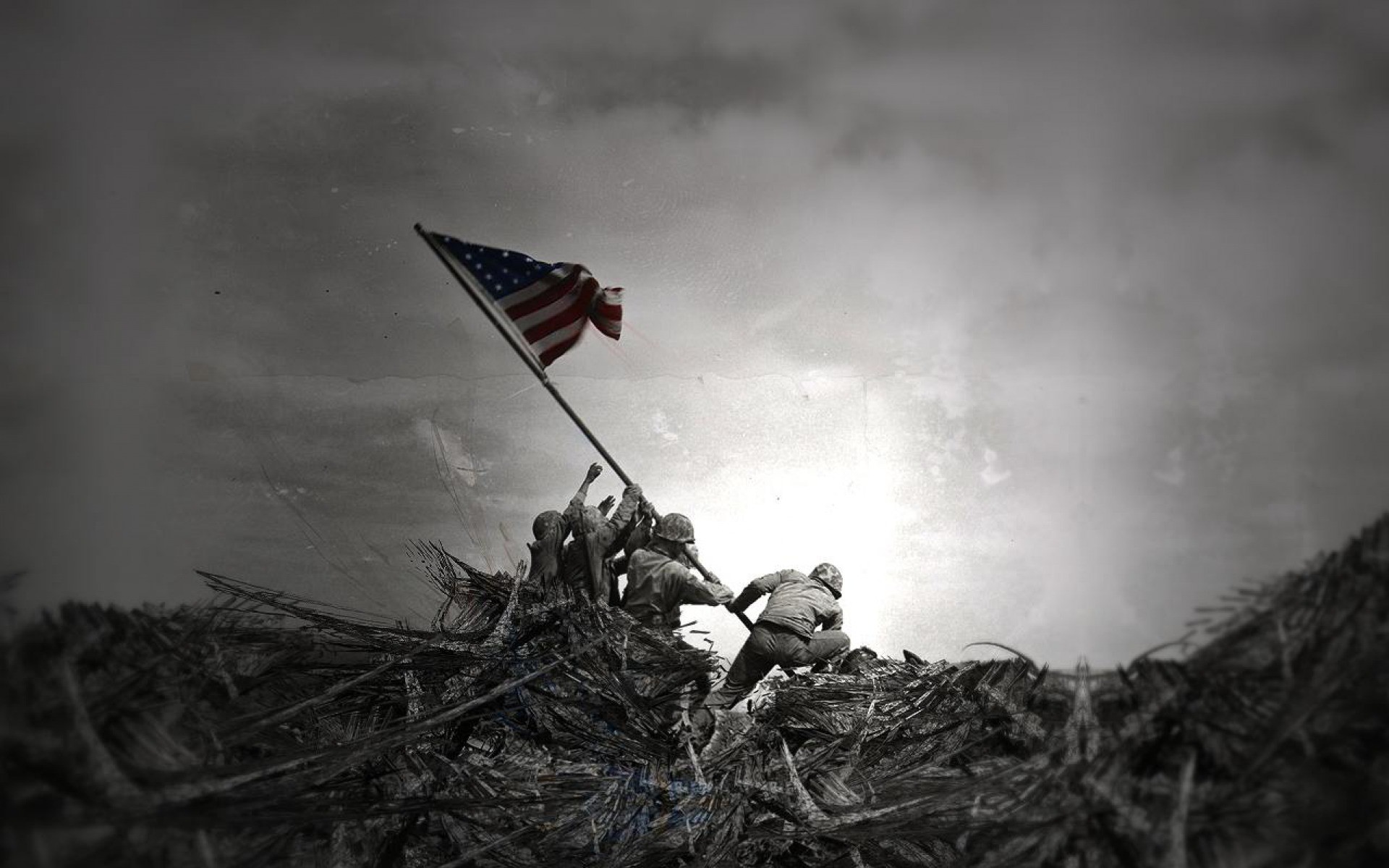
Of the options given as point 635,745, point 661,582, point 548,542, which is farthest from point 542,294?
point 635,745

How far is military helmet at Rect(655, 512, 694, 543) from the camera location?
6207 mm

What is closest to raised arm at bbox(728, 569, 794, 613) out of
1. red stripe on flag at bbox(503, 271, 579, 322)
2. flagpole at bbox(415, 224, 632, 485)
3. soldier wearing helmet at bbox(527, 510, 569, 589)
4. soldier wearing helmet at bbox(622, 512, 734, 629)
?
soldier wearing helmet at bbox(622, 512, 734, 629)

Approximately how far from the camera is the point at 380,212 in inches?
298

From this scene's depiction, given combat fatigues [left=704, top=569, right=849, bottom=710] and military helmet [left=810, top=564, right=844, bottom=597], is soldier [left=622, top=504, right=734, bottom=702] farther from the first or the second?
military helmet [left=810, top=564, right=844, bottom=597]

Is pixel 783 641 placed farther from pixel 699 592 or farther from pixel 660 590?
pixel 660 590

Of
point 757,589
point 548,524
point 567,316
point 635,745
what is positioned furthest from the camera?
point 757,589

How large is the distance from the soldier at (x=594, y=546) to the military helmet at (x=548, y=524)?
0.20ft

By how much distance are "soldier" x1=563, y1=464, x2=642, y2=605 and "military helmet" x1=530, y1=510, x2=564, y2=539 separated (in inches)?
2.4

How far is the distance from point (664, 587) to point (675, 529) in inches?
17.0

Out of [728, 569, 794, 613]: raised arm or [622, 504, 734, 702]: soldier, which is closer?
[622, 504, 734, 702]: soldier

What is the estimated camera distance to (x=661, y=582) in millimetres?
6008

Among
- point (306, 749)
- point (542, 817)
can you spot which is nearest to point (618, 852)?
point (542, 817)

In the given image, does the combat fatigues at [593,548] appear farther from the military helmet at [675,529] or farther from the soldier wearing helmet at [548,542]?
the military helmet at [675,529]

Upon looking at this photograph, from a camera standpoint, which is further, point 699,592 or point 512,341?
point 699,592
